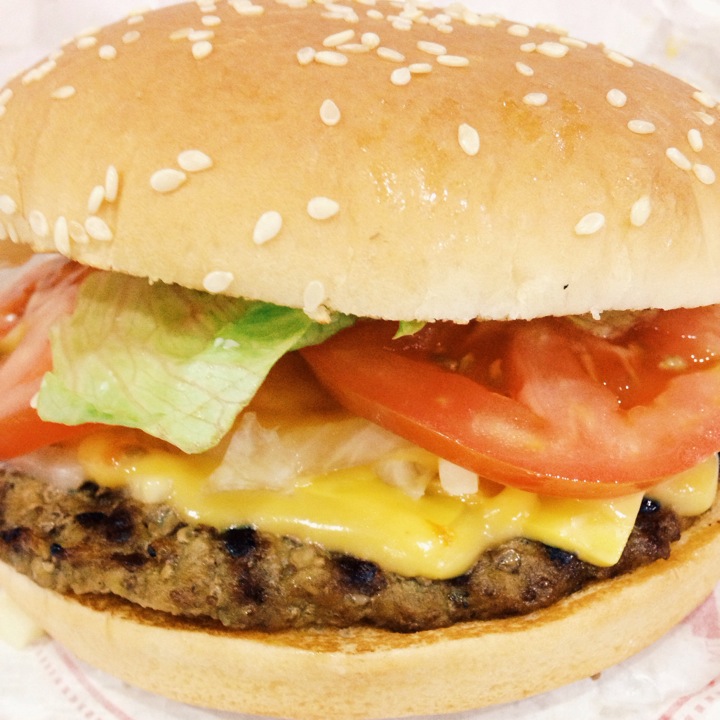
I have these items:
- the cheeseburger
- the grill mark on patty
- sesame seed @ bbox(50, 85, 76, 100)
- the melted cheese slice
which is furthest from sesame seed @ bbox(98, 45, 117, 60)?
the grill mark on patty

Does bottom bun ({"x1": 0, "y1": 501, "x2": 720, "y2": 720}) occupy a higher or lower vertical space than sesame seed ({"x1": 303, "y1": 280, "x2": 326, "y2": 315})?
lower

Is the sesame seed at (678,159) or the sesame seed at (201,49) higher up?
the sesame seed at (201,49)

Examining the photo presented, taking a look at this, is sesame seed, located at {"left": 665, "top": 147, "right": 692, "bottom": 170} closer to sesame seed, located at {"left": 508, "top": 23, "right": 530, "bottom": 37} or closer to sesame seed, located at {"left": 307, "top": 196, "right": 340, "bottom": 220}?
sesame seed, located at {"left": 508, "top": 23, "right": 530, "bottom": 37}

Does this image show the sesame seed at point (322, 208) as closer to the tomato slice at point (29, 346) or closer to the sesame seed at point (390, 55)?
the sesame seed at point (390, 55)

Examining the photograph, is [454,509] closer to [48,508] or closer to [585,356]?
[585,356]

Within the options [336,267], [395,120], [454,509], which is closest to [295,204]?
[336,267]

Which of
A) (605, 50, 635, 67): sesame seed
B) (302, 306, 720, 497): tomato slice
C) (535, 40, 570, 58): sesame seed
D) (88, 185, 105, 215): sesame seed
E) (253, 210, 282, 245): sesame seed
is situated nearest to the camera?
(253, 210, 282, 245): sesame seed

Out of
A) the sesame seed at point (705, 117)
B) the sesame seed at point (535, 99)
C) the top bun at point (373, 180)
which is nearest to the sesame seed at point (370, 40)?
the top bun at point (373, 180)
